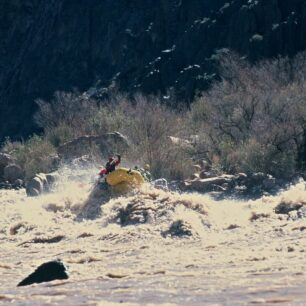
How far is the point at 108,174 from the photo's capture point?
78.6ft

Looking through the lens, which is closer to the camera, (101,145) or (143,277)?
(143,277)

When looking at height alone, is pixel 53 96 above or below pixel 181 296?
below

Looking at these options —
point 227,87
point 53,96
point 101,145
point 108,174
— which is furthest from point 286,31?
point 108,174

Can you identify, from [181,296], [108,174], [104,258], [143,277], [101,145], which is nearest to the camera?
[181,296]

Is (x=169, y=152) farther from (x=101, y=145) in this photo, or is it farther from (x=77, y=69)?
(x=77, y=69)

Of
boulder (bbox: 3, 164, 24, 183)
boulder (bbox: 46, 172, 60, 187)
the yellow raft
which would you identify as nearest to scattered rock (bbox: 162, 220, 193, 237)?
the yellow raft

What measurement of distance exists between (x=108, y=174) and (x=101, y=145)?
13129mm

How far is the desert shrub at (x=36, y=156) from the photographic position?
126 feet

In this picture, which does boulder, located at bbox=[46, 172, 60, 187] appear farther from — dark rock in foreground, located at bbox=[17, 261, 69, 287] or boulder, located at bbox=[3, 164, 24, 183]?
dark rock in foreground, located at bbox=[17, 261, 69, 287]

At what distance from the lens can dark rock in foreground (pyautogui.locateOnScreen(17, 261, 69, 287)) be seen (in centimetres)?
1394

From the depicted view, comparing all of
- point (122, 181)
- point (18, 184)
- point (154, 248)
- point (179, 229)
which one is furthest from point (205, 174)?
point (154, 248)

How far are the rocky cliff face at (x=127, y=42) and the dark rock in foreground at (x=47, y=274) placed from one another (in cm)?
4181

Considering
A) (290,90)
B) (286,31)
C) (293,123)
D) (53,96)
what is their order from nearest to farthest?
(293,123) → (290,90) → (286,31) → (53,96)

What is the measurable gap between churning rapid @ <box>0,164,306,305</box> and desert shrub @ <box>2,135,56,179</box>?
37.4ft
